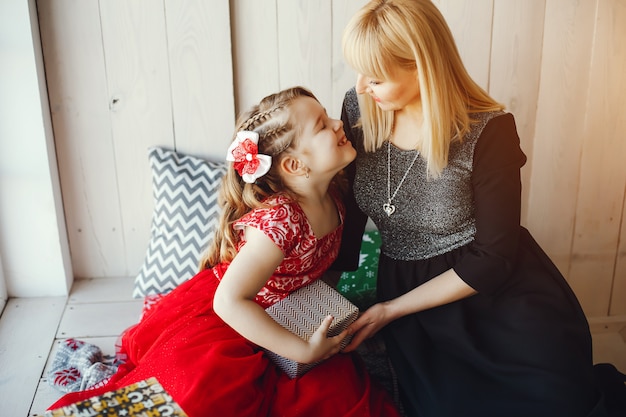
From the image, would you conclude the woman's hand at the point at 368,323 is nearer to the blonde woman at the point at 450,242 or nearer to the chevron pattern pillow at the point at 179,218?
the blonde woman at the point at 450,242

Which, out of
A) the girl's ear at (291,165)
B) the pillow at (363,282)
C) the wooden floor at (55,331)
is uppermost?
the girl's ear at (291,165)

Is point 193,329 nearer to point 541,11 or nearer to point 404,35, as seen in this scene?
point 404,35

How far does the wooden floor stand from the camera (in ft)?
5.37

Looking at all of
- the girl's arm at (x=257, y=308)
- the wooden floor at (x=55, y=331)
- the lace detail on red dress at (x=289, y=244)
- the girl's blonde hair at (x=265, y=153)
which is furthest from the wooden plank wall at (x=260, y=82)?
the girl's arm at (x=257, y=308)

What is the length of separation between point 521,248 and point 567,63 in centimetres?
77

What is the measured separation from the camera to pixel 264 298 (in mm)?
1481

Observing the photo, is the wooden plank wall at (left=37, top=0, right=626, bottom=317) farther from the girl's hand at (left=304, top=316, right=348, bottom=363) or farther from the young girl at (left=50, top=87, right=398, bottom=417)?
the girl's hand at (left=304, top=316, right=348, bottom=363)

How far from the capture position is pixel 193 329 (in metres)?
1.45

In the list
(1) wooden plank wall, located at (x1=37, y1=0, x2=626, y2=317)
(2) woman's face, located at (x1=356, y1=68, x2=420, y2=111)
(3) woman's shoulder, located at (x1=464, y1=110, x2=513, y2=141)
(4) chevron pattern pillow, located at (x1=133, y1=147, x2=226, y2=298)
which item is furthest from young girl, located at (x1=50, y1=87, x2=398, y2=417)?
(1) wooden plank wall, located at (x1=37, y1=0, x2=626, y2=317)

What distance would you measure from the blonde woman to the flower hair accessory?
0.25 metres

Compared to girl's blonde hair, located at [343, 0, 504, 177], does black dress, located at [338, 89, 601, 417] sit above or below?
below

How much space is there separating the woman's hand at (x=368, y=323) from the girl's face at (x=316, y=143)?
33 centimetres

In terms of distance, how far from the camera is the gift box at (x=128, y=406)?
88cm

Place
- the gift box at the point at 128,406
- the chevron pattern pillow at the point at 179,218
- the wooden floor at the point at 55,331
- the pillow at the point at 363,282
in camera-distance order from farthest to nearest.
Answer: the chevron pattern pillow at the point at 179,218 < the pillow at the point at 363,282 < the wooden floor at the point at 55,331 < the gift box at the point at 128,406
